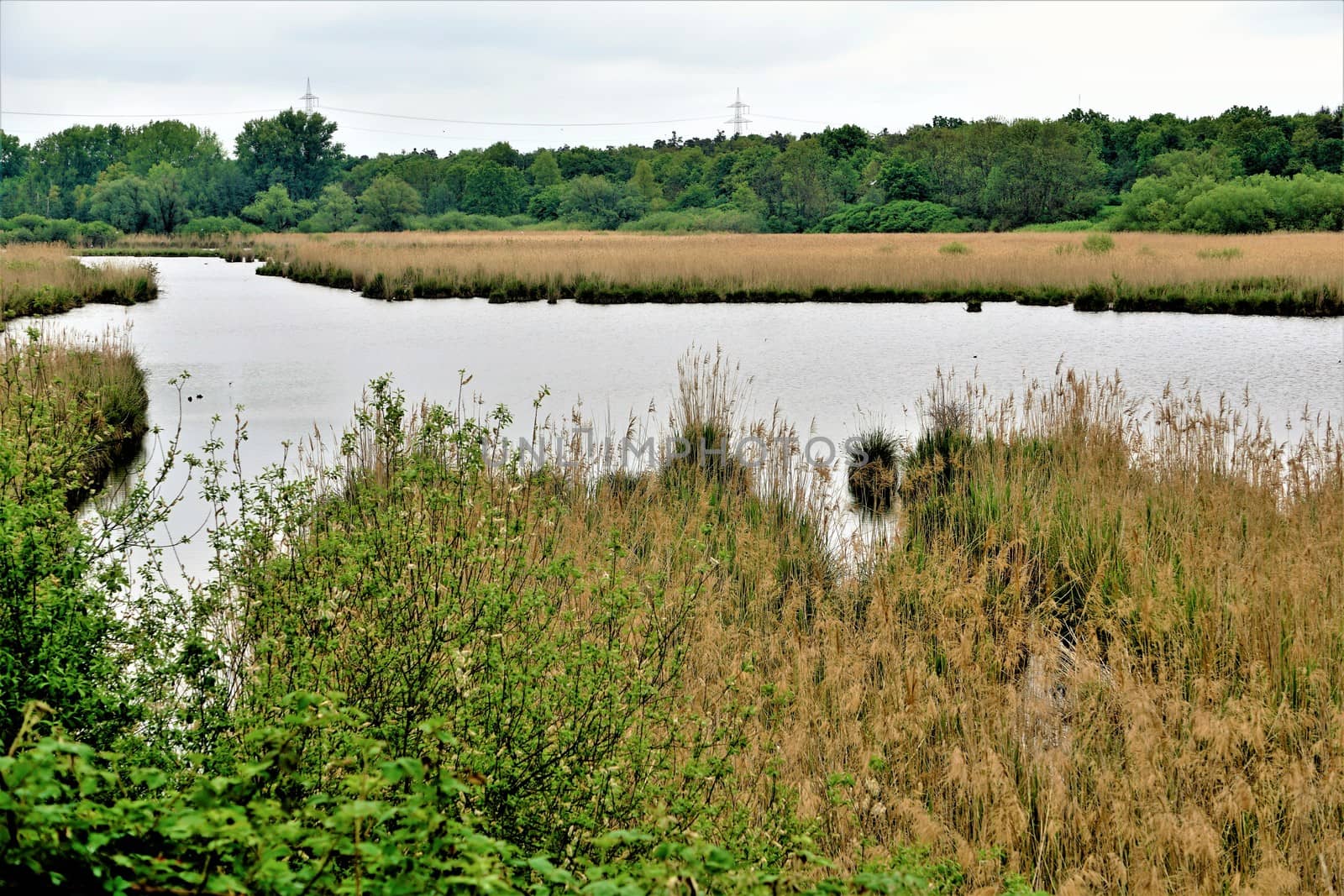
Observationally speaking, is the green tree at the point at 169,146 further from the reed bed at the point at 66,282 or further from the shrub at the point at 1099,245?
the shrub at the point at 1099,245

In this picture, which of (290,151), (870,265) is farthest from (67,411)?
Answer: (290,151)

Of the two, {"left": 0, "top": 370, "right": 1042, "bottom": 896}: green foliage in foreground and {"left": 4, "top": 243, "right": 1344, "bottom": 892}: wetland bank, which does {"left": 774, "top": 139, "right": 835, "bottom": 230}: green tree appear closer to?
{"left": 4, "top": 243, "right": 1344, "bottom": 892}: wetland bank

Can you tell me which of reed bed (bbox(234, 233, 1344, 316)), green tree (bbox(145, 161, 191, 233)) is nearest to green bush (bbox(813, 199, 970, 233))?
reed bed (bbox(234, 233, 1344, 316))

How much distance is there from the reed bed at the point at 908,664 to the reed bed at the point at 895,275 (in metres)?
19.3

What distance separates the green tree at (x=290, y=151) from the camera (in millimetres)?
99000

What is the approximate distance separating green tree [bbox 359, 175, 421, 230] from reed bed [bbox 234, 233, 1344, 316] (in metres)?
45.1

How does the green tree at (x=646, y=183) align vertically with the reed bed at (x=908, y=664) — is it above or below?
above

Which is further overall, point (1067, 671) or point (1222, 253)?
point (1222, 253)

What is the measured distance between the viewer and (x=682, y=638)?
513 cm

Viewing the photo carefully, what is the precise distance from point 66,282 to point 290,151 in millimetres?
79038

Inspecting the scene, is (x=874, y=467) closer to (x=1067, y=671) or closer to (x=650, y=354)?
(x=1067, y=671)

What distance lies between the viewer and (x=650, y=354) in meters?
18.7

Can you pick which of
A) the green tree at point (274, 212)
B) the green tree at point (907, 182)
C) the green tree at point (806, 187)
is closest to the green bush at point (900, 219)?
the green tree at point (907, 182)

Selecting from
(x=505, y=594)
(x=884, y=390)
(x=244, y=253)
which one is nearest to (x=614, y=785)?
(x=505, y=594)
